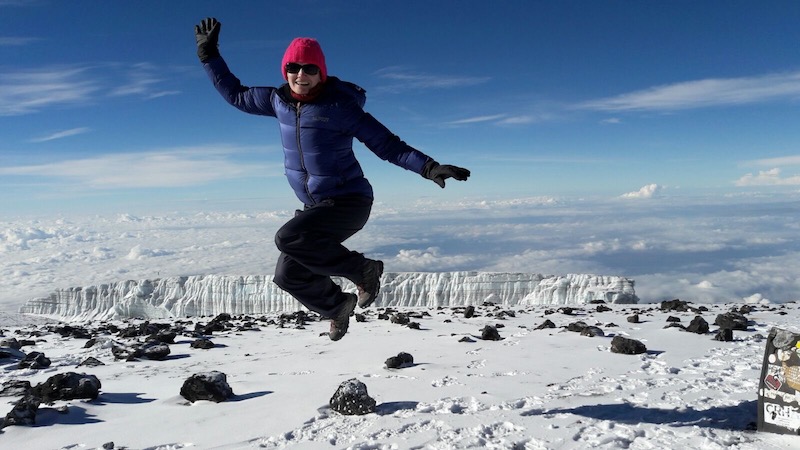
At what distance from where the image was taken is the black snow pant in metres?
5.30

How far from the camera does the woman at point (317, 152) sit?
4.97 meters

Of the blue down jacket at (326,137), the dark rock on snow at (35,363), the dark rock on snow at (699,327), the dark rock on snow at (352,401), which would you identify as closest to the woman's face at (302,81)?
the blue down jacket at (326,137)

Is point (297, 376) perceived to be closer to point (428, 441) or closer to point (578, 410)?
point (428, 441)

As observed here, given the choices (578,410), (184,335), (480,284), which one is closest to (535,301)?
(480,284)

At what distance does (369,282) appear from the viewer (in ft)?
20.2

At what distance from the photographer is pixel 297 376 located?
750 cm

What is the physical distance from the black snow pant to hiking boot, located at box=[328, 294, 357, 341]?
11 cm

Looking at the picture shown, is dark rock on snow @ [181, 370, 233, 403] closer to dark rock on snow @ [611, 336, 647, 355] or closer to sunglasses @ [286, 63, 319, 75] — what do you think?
sunglasses @ [286, 63, 319, 75]

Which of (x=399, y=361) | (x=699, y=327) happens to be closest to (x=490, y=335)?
(x=399, y=361)

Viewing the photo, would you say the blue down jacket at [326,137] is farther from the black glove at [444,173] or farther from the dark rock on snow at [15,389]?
the dark rock on snow at [15,389]

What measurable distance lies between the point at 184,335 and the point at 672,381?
1272 cm

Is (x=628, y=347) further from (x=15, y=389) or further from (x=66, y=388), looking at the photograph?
(x=15, y=389)

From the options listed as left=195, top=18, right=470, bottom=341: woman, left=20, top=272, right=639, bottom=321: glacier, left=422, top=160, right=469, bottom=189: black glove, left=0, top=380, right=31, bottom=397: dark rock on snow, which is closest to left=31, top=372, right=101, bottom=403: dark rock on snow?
left=0, top=380, right=31, bottom=397: dark rock on snow

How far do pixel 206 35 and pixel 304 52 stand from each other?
1554 millimetres
